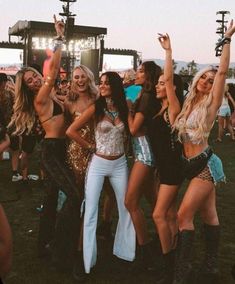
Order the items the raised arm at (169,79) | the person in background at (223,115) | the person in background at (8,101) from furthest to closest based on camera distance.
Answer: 1. the person in background at (223,115)
2. the person in background at (8,101)
3. the raised arm at (169,79)

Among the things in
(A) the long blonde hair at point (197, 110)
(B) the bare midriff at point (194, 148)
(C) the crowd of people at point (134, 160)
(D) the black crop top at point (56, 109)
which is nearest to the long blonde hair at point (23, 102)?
(C) the crowd of people at point (134, 160)

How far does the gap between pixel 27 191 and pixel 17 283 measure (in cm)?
347

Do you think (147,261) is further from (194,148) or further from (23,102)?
(23,102)

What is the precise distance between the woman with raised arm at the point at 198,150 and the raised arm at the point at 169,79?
9cm

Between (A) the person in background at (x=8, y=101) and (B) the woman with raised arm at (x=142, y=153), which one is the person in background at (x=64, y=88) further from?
(B) the woman with raised arm at (x=142, y=153)

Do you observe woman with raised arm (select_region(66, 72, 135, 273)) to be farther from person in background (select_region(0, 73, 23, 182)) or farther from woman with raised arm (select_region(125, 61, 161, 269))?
person in background (select_region(0, 73, 23, 182))

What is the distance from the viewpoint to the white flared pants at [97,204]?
14.2ft

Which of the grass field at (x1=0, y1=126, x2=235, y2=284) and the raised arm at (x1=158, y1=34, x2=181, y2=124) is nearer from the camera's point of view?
the raised arm at (x1=158, y1=34, x2=181, y2=124)

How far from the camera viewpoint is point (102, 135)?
4.42 meters

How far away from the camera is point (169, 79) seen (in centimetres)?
402

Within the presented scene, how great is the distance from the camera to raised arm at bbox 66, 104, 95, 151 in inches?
175

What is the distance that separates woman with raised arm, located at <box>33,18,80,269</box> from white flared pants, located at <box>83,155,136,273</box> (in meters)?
0.21

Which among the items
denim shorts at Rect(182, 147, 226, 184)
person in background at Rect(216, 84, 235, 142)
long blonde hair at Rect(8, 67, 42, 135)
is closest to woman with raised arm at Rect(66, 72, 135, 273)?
denim shorts at Rect(182, 147, 226, 184)

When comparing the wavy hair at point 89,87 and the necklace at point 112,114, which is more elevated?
the wavy hair at point 89,87
